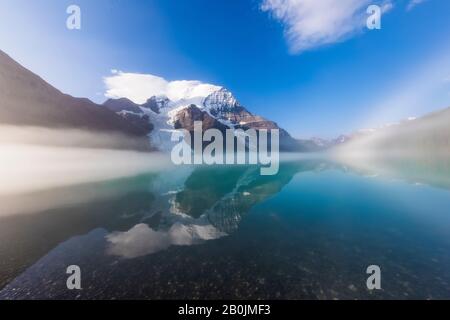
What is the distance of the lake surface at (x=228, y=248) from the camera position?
1154 centimetres

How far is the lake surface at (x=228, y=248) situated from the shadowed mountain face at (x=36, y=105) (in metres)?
100

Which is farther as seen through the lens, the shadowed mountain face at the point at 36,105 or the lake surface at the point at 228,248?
the shadowed mountain face at the point at 36,105

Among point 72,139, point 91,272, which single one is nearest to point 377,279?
point 91,272

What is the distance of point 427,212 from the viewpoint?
2431 centimetres

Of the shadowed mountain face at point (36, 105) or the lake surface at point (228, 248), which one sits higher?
the shadowed mountain face at point (36, 105)

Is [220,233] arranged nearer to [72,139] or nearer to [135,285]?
[135,285]

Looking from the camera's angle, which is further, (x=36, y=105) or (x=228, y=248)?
(x=36, y=105)

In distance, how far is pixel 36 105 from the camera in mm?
113000

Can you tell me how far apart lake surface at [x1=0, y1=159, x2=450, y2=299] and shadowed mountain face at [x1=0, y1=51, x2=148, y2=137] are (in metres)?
100

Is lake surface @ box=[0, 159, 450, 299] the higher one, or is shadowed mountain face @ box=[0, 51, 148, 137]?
shadowed mountain face @ box=[0, 51, 148, 137]

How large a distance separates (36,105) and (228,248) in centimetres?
13844

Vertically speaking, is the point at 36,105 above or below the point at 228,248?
above

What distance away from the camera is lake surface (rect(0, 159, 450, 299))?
454 inches

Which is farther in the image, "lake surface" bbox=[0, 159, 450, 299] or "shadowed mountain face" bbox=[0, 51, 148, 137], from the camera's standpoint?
"shadowed mountain face" bbox=[0, 51, 148, 137]
